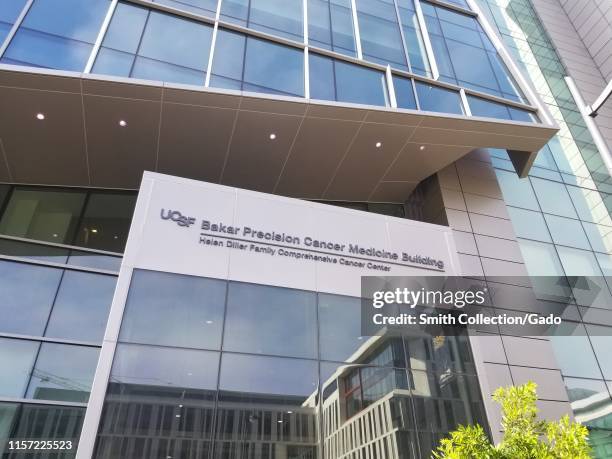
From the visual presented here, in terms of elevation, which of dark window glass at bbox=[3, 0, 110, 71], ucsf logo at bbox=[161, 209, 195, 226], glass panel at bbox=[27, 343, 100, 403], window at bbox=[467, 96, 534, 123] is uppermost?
window at bbox=[467, 96, 534, 123]

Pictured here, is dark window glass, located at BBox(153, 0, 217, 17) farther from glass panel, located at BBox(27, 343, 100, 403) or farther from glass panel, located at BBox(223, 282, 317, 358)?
glass panel, located at BBox(27, 343, 100, 403)

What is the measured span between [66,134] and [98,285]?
4900 millimetres

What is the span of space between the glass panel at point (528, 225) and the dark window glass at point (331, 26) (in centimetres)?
917

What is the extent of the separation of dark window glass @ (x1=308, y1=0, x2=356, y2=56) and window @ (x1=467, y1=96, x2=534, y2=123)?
192 inches

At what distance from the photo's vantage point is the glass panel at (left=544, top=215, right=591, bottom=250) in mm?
19344

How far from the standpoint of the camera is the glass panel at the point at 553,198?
66.6 feet

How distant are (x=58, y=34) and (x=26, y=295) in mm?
7199

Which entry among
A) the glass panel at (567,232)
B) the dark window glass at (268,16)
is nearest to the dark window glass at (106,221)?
the dark window glass at (268,16)

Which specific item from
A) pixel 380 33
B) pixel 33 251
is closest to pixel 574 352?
pixel 380 33

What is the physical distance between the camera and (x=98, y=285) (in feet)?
41.1

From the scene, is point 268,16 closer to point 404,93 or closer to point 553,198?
point 404,93

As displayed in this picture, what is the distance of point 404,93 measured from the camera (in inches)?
630

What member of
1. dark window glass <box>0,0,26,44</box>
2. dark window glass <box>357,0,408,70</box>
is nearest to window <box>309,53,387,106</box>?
dark window glass <box>357,0,408,70</box>

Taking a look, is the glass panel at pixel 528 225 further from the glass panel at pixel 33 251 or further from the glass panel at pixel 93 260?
the glass panel at pixel 33 251
